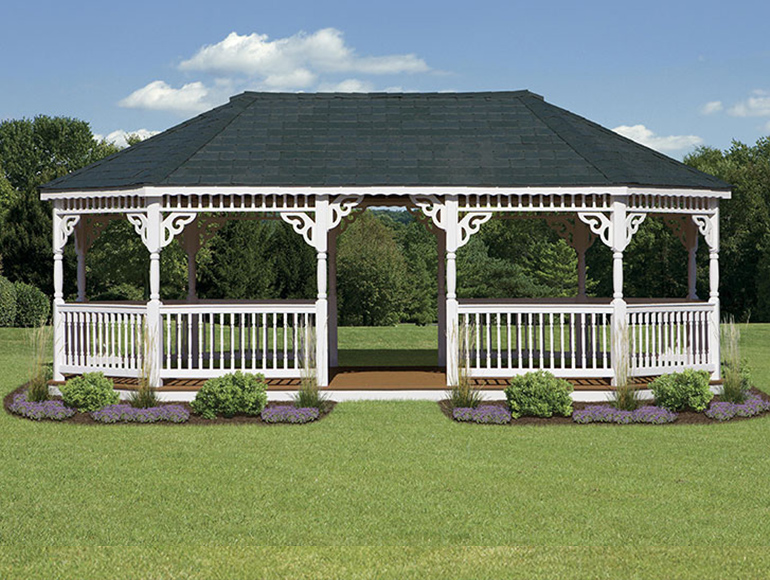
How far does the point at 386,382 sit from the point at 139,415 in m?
4.18

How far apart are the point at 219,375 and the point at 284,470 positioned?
480cm

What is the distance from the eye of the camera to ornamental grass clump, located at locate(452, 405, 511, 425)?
1187cm

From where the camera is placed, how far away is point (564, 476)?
8766mm

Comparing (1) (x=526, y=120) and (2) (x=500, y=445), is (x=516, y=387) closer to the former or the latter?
(2) (x=500, y=445)

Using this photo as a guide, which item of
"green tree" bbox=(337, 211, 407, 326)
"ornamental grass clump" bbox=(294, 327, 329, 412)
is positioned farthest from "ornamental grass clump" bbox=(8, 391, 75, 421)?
"green tree" bbox=(337, 211, 407, 326)

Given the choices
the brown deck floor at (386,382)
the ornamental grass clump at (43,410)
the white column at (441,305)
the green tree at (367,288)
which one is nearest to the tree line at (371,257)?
the green tree at (367,288)

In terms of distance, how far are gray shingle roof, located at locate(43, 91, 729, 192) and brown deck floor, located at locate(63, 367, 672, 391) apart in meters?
3.07

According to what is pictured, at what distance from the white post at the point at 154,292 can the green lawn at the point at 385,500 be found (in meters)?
1.76

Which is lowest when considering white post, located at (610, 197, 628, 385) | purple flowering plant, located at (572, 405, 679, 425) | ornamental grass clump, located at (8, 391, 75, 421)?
purple flowering plant, located at (572, 405, 679, 425)

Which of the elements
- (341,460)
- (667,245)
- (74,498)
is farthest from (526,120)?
(667,245)

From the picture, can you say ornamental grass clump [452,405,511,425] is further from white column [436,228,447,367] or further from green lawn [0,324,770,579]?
white column [436,228,447,367]

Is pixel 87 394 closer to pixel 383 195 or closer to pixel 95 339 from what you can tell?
pixel 95 339

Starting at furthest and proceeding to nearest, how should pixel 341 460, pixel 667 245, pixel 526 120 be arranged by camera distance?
pixel 667 245
pixel 526 120
pixel 341 460

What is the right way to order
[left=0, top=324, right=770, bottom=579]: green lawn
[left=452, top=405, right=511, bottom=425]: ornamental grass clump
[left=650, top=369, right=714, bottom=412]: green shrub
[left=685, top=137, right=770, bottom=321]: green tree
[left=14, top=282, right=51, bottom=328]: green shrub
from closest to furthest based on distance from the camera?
[left=0, top=324, right=770, bottom=579]: green lawn
[left=452, top=405, right=511, bottom=425]: ornamental grass clump
[left=650, top=369, right=714, bottom=412]: green shrub
[left=14, top=282, right=51, bottom=328]: green shrub
[left=685, top=137, right=770, bottom=321]: green tree
